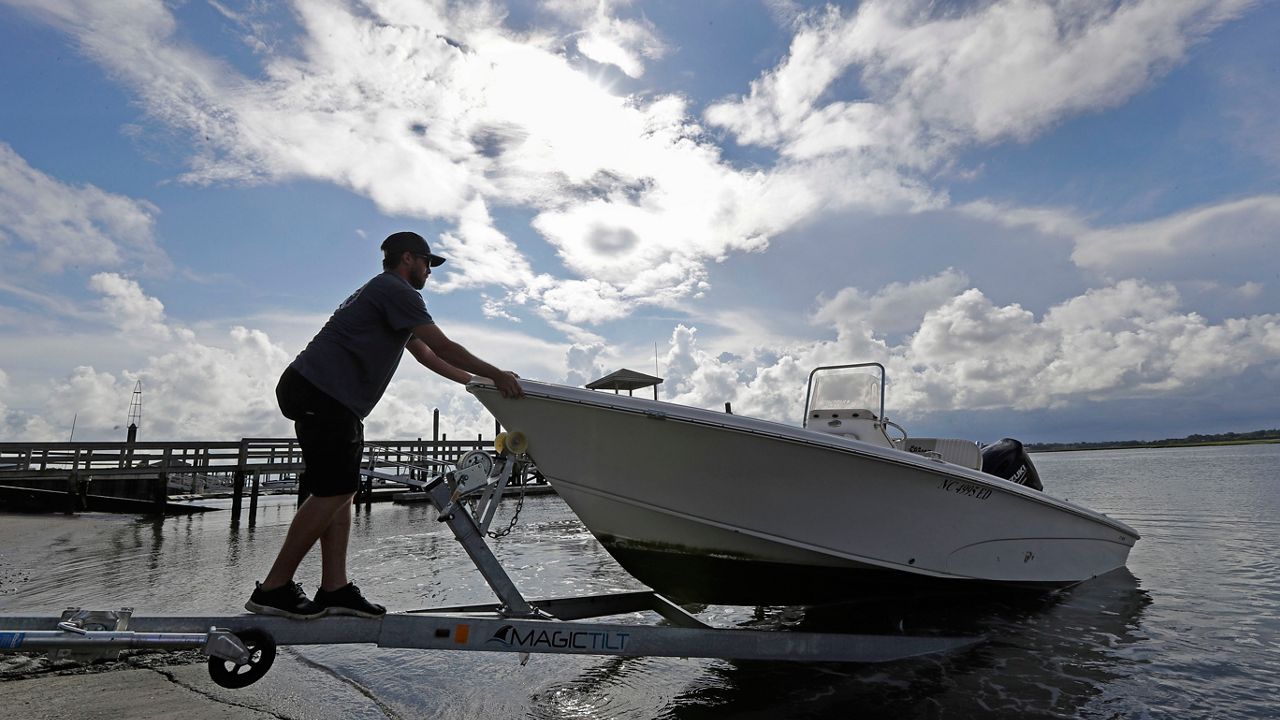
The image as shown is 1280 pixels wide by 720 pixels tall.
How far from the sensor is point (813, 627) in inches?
199

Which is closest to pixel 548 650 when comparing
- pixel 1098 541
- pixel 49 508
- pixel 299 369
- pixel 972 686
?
pixel 299 369

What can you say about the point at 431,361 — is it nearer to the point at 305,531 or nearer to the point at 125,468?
the point at 305,531

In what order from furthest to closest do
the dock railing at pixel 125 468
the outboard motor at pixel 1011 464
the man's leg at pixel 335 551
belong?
1. the dock railing at pixel 125 468
2. the outboard motor at pixel 1011 464
3. the man's leg at pixel 335 551

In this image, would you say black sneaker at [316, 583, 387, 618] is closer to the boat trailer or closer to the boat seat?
the boat trailer

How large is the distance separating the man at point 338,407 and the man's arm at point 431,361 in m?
0.31

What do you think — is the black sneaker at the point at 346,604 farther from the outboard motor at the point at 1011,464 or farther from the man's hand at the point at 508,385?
the outboard motor at the point at 1011,464

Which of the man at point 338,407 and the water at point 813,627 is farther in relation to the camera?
the water at point 813,627

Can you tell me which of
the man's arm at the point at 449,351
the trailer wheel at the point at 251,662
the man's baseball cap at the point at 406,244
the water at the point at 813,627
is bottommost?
the water at the point at 813,627

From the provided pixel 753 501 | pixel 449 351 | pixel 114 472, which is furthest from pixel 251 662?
pixel 114 472

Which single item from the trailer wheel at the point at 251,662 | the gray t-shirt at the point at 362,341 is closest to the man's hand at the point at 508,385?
the gray t-shirt at the point at 362,341

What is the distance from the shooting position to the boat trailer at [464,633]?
7.99ft

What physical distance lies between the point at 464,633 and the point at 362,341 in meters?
1.33

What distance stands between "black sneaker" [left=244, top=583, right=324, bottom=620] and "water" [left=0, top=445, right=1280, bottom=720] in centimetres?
106

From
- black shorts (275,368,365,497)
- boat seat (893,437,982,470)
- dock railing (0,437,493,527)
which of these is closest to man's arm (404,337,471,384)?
black shorts (275,368,365,497)
